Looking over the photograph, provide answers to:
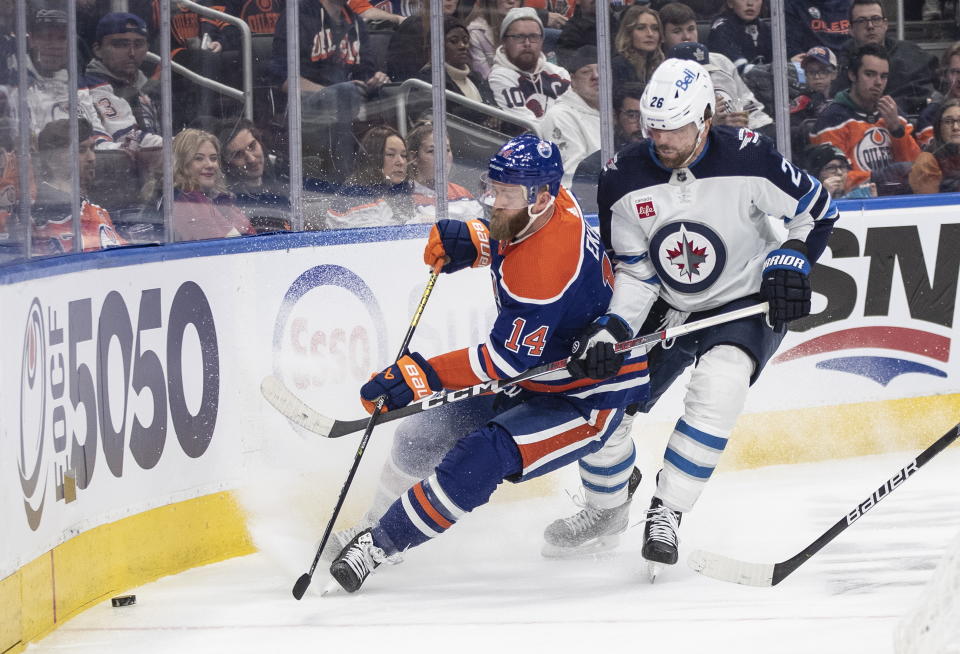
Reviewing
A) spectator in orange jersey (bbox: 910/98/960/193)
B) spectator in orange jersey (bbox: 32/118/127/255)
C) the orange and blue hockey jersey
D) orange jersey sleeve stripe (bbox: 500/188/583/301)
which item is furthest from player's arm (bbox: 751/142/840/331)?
spectator in orange jersey (bbox: 32/118/127/255)

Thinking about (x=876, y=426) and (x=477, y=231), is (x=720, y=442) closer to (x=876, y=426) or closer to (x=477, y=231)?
(x=477, y=231)

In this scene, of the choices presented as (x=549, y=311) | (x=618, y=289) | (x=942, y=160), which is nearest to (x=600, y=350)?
(x=549, y=311)

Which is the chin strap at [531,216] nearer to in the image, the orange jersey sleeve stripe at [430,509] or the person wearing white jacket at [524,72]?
the orange jersey sleeve stripe at [430,509]

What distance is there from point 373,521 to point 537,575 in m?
0.46

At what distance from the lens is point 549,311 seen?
3.29m

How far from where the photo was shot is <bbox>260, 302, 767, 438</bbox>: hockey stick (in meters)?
3.40

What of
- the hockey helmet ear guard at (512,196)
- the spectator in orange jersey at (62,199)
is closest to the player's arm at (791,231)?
the hockey helmet ear guard at (512,196)

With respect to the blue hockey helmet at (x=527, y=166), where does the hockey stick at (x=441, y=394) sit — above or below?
below

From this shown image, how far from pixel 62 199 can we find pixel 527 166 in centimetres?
117

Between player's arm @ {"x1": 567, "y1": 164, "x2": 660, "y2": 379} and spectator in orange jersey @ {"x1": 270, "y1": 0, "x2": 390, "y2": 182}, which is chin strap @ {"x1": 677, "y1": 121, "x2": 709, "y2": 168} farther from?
spectator in orange jersey @ {"x1": 270, "y1": 0, "x2": 390, "y2": 182}

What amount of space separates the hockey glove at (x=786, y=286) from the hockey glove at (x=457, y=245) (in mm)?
746

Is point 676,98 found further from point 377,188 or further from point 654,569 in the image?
point 377,188

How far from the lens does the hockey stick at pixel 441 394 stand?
3402 millimetres

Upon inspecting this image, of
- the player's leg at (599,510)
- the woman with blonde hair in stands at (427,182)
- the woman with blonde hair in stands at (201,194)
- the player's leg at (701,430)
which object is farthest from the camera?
the woman with blonde hair in stands at (427,182)
